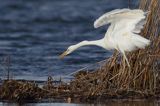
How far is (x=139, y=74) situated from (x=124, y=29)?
849 millimetres

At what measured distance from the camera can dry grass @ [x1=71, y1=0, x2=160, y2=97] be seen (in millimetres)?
12062

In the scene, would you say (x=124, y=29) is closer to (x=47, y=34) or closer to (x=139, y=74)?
(x=139, y=74)

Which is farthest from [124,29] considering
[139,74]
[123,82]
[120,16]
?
[123,82]

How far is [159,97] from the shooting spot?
12000mm

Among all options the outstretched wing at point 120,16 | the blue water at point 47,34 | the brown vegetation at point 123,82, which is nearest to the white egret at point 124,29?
the outstretched wing at point 120,16

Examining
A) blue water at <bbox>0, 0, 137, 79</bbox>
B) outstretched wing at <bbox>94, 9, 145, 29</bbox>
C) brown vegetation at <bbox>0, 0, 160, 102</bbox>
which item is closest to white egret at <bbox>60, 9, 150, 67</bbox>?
outstretched wing at <bbox>94, 9, 145, 29</bbox>

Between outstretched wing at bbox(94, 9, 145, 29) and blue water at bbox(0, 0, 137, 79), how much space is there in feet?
7.26

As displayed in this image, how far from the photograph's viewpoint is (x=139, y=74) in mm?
12188

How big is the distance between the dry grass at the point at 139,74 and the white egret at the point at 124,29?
0.66ft

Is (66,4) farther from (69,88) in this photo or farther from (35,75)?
(69,88)

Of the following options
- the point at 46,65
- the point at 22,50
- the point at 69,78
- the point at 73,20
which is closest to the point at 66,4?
the point at 73,20

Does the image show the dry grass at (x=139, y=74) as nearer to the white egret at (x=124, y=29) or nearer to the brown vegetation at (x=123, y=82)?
the brown vegetation at (x=123, y=82)

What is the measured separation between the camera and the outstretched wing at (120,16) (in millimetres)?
11672

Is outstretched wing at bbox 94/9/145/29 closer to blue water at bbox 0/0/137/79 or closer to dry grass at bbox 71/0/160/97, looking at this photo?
dry grass at bbox 71/0/160/97
